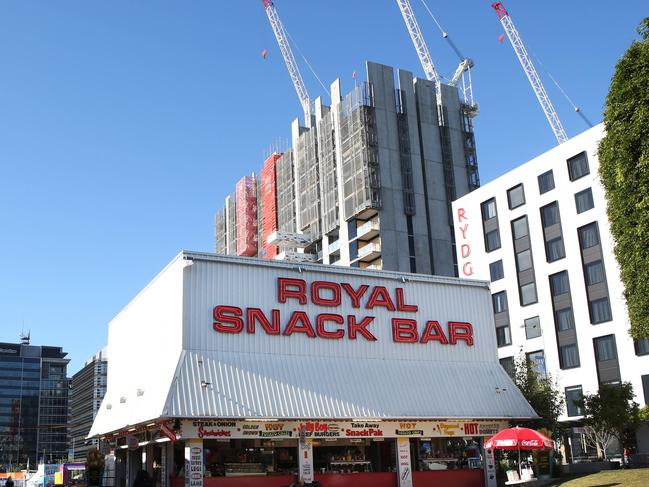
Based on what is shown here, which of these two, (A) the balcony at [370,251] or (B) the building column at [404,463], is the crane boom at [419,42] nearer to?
(A) the balcony at [370,251]

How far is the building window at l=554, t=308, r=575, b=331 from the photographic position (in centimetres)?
6881

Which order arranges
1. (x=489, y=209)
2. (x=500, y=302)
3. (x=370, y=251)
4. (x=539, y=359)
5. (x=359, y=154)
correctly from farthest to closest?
(x=359, y=154) → (x=370, y=251) → (x=489, y=209) → (x=500, y=302) → (x=539, y=359)

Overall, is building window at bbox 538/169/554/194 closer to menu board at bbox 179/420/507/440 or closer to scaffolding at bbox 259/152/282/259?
menu board at bbox 179/420/507/440

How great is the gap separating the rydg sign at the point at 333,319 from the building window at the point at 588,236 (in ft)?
104

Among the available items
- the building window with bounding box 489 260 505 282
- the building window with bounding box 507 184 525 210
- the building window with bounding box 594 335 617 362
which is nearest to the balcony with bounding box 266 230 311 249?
the building window with bounding box 489 260 505 282

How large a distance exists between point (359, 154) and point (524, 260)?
37.6 meters

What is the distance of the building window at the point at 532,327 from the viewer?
236 ft

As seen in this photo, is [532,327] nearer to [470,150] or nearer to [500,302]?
[500,302]

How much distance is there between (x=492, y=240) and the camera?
260ft

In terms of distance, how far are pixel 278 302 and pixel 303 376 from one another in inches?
150

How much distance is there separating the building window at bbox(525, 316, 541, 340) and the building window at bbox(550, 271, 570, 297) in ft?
10.8

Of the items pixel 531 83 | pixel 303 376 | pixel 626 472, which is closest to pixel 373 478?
pixel 303 376

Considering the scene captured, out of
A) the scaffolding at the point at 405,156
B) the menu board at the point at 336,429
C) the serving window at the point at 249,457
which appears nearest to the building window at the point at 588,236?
the menu board at the point at 336,429

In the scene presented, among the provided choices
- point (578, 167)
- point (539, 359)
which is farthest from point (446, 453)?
point (578, 167)
